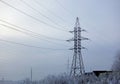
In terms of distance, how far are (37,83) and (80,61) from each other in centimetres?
830

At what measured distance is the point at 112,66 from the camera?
83.4m

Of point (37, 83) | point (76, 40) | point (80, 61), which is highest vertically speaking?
point (76, 40)

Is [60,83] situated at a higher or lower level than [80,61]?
lower

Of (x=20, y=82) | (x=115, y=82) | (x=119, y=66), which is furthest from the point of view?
(x=119, y=66)

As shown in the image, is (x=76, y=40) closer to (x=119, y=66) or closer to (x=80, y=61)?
(x=80, y=61)

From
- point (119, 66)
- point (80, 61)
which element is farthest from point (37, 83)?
point (119, 66)

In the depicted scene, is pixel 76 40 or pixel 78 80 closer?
pixel 78 80

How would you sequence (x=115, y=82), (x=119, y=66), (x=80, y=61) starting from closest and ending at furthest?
(x=115, y=82)
(x=80, y=61)
(x=119, y=66)

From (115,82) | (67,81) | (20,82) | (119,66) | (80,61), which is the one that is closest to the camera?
(115,82)

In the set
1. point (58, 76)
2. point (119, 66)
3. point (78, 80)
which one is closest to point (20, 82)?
point (58, 76)

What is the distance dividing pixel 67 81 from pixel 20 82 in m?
6.55

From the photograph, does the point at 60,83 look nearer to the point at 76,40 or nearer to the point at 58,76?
the point at 58,76

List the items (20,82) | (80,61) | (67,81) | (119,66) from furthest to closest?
(119,66), (80,61), (20,82), (67,81)

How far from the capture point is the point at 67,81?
105 ft
